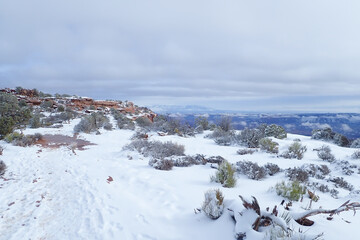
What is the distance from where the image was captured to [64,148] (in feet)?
39.1

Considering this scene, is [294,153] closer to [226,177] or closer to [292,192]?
[226,177]

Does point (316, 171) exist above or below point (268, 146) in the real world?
above

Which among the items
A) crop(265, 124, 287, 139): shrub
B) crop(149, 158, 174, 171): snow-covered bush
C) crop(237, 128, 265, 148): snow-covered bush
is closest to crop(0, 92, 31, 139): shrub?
crop(149, 158, 174, 171): snow-covered bush

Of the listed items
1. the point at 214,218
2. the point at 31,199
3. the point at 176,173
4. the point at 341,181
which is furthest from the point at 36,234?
the point at 341,181

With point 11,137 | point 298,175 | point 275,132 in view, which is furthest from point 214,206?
point 275,132

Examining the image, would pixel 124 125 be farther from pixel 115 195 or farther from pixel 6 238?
pixel 6 238

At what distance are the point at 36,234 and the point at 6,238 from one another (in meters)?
0.49

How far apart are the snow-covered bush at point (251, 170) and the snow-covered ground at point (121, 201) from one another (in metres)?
0.26

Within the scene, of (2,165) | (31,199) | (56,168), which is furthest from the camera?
(56,168)

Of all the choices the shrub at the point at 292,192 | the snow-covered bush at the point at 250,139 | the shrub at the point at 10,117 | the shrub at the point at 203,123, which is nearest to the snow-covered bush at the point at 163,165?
the shrub at the point at 292,192

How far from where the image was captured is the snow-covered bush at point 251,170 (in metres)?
6.75

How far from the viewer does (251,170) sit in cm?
689

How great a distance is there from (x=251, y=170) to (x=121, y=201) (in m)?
4.35

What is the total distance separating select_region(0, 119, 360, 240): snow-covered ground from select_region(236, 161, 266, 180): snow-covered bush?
26 cm
